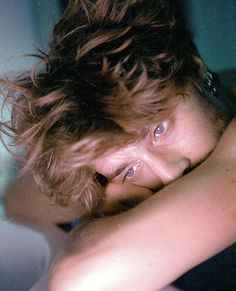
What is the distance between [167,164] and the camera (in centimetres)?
60

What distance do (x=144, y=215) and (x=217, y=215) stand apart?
0.08 m

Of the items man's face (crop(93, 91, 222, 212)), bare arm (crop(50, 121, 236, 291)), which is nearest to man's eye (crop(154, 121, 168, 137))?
man's face (crop(93, 91, 222, 212))

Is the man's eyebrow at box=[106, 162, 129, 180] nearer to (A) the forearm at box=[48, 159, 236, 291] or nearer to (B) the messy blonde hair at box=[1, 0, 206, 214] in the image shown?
(B) the messy blonde hair at box=[1, 0, 206, 214]

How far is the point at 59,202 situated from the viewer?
2.40ft

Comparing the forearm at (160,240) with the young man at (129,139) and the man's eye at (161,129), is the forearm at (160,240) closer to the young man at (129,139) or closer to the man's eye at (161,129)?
the young man at (129,139)

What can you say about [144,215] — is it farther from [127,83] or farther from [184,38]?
[184,38]

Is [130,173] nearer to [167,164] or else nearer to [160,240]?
[167,164]

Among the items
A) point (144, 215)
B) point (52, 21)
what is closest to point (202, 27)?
point (52, 21)

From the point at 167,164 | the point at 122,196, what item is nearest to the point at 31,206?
the point at 122,196

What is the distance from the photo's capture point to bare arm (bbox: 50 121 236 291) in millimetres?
433

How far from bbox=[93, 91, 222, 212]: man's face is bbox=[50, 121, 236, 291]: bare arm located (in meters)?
0.10

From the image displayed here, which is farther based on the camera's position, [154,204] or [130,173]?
[130,173]

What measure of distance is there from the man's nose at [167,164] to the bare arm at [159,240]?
0.28ft

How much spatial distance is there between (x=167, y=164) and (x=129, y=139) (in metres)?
0.07
